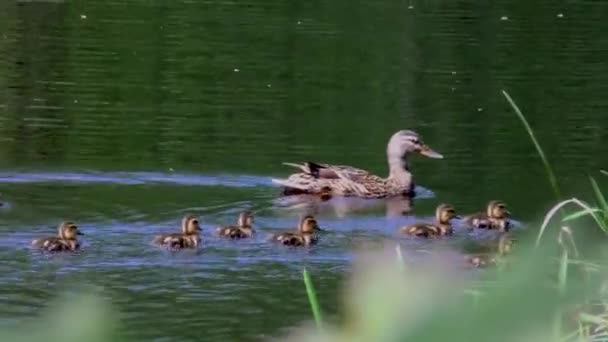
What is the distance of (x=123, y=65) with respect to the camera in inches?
724

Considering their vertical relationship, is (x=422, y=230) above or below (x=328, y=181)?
below

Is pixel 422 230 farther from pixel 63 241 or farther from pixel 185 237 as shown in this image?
pixel 63 241

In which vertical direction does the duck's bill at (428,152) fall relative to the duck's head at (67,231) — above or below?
above

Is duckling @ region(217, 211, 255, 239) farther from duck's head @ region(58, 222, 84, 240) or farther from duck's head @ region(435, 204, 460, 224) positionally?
duck's head @ region(435, 204, 460, 224)

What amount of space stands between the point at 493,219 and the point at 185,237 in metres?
2.32

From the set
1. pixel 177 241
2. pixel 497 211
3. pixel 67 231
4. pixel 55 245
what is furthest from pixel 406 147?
pixel 55 245

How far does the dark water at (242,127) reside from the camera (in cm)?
823

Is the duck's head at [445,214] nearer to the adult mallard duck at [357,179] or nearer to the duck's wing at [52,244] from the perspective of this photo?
the adult mallard duck at [357,179]

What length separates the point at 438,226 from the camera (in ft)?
32.3

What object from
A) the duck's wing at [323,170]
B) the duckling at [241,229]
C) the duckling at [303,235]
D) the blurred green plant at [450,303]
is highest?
the blurred green plant at [450,303]

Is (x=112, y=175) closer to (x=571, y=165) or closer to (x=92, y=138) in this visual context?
(x=92, y=138)

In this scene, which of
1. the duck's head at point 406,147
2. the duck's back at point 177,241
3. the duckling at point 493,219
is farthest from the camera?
the duck's head at point 406,147

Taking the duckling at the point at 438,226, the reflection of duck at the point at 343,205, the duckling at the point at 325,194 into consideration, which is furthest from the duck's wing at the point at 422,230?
the duckling at the point at 325,194

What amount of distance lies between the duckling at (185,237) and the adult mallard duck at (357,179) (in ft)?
6.95
